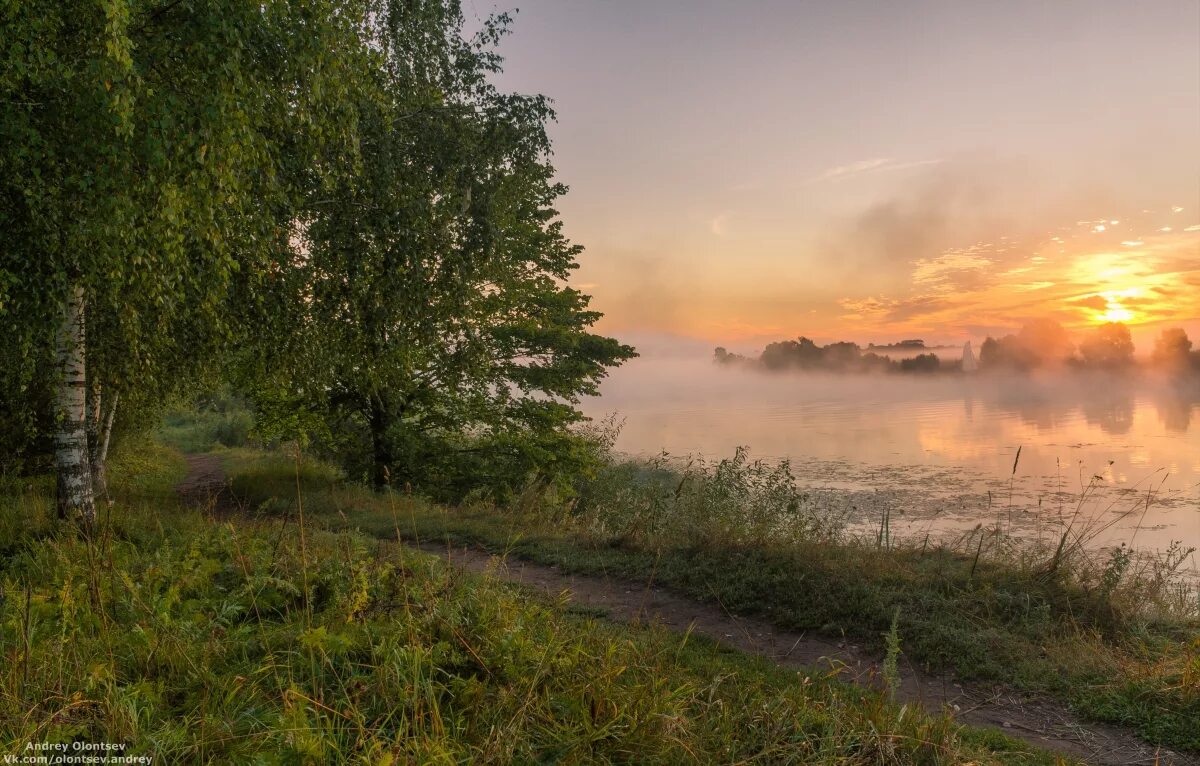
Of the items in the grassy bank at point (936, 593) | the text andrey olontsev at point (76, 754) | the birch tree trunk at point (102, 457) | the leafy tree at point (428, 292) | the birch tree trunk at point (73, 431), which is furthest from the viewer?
the birch tree trunk at point (102, 457)

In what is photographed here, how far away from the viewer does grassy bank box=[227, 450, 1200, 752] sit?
19.3 ft

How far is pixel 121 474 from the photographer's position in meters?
16.5

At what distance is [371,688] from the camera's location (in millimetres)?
3420

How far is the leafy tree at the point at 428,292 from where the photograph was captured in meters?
10.3

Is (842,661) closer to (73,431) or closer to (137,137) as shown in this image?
(137,137)

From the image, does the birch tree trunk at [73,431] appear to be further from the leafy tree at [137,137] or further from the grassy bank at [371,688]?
the grassy bank at [371,688]

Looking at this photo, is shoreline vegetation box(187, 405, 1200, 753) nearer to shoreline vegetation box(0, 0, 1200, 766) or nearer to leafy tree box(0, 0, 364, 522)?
shoreline vegetation box(0, 0, 1200, 766)

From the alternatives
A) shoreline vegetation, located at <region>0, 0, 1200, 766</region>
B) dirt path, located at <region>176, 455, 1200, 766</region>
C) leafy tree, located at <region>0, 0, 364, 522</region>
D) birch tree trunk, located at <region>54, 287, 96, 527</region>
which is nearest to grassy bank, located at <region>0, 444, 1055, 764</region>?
shoreline vegetation, located at <region>0, 0, 1200, 766</region>

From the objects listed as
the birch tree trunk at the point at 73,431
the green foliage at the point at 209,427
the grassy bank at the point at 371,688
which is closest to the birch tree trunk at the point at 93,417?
the birch tree trunk at the point at 73,431

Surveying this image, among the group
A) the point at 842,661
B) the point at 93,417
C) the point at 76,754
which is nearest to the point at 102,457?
the point at 93,417

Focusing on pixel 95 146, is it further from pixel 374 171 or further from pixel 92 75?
pixel 374 171

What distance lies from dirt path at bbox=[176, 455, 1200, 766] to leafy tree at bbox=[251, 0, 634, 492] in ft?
10.2

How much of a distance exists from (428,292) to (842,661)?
27.4 ft

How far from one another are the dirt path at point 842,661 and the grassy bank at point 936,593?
20 cm
